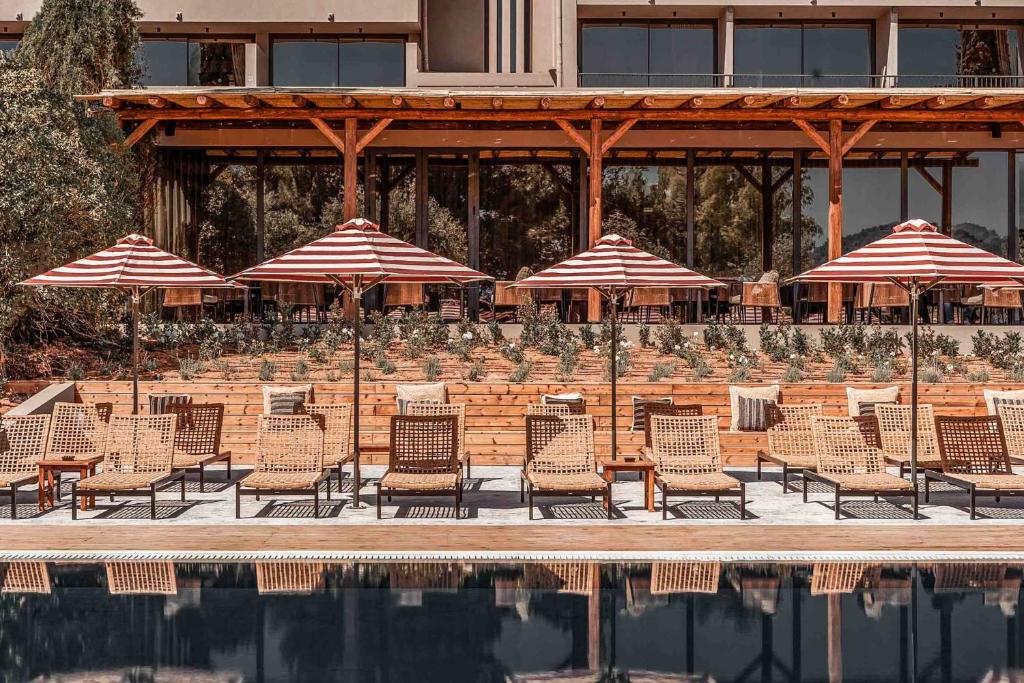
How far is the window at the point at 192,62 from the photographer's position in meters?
21.4

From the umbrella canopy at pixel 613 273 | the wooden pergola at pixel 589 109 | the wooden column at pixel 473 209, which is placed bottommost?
the umbrella canopy at pixel 613 273

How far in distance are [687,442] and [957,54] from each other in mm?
17547

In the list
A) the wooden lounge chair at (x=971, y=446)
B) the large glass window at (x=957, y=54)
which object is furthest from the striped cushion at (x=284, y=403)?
the large glass window at (x=957, y=54)

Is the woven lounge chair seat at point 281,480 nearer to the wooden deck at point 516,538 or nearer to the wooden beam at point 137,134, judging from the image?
the wooden deck at point 516,538

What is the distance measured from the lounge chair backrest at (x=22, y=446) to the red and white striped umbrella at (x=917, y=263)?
730 cm

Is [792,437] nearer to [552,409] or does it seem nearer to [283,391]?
[552,409]

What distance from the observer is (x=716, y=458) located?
9.24 meters

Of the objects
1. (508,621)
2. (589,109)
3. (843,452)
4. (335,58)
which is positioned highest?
(335,58)

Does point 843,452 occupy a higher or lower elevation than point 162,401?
lower

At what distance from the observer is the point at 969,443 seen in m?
9.34

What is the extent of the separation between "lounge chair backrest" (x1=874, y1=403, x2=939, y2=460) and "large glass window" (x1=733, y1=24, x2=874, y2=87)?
13.7m

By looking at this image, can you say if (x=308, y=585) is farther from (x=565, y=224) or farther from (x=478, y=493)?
(x=565, y=224)

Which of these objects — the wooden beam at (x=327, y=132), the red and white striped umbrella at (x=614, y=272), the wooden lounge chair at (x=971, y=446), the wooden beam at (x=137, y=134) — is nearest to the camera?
the wooden lounge chair at (x=971, y=446)

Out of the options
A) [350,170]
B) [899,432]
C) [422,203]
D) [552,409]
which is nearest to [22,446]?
[552,409]
